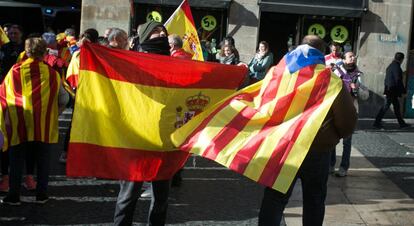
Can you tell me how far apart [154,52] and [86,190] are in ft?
7.71

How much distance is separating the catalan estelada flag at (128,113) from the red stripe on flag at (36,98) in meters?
1.53

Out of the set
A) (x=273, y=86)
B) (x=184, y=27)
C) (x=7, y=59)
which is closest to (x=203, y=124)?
(x=273, y=86)

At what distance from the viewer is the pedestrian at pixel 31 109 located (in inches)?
231

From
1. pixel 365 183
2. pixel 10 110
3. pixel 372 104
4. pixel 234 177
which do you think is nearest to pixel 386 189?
pixel 365 183

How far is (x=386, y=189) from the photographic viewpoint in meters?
7.47

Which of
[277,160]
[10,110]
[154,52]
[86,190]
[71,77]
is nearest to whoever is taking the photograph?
[277,160]

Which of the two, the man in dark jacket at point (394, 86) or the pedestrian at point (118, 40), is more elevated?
the pedestrian at point (118, 40)

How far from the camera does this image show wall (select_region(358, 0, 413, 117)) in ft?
47.0

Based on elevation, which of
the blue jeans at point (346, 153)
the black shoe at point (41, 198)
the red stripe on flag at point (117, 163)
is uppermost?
the red stripe on flag at point (117, 163)

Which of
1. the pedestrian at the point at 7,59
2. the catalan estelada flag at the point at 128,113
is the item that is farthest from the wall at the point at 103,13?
the catalan estelada flag at the point at 128,113

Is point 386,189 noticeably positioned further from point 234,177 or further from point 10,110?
point 10,110

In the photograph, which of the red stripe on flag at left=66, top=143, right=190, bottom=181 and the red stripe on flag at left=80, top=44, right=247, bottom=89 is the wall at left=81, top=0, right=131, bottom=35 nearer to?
the red stripe on flag at left=80, top=44, right=247, bottom=89

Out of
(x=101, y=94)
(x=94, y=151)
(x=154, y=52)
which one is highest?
(x=154, y=52)

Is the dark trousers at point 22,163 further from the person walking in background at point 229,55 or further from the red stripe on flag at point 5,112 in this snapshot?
the person walking in background at point 229,55
